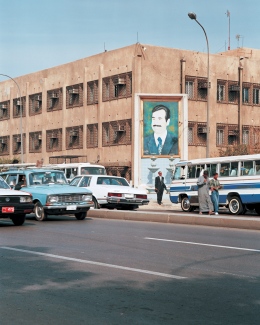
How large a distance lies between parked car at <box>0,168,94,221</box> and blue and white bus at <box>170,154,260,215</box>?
5.99 metres

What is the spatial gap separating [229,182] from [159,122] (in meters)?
25.4

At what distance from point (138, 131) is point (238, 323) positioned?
47.7 metres

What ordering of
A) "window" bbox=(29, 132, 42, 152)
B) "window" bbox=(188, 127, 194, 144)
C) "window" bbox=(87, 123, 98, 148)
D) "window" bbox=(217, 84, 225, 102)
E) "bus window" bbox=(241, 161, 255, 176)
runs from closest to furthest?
"bus window" bbox=(241, 161, 255, 176)
"window" bbox=(188, 127, 194, 144)
"window" bbox=(217, 84, 225, 102)
"window" bbox=(87, 123, 98, 148)
"window" bbox=(29, 132, 42, 152)

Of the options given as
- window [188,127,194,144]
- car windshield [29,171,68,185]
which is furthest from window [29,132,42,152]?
car windshield [29,171,68,185]

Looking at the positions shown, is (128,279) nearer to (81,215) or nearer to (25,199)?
(25,199)

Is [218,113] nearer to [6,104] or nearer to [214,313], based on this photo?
[6,104]

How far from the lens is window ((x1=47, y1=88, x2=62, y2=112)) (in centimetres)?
6419

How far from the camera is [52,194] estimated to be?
74.9ft

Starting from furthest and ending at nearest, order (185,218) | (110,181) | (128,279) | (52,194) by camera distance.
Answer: (110,181)
(52,194)
(185,218)
(128,279)

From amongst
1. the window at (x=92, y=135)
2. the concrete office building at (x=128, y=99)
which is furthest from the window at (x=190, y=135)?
the window at (x=92, y=135)

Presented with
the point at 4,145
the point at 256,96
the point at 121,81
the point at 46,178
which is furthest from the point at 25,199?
the point at 4,145

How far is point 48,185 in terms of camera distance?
2430 cm

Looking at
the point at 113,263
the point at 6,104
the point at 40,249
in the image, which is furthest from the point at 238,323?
the point at 6,104

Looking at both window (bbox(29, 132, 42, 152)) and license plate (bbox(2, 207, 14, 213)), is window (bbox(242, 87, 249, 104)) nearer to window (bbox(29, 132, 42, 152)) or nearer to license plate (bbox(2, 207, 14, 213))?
window (bbox(29, 132, 42, 152))
